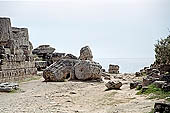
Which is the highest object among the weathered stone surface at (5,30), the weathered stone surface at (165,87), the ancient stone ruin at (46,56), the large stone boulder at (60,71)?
the weathered stone surface at (5,30)

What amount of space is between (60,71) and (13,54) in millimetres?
3477

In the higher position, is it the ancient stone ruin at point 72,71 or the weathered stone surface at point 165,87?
the ancient stone ruin at point 72,71

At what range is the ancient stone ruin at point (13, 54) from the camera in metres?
17.1

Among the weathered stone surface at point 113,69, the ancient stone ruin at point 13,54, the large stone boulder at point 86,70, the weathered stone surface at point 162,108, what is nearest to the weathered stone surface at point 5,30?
the ancient stone ruin at point 13,54

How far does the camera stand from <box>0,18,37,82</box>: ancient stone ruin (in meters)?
17.1

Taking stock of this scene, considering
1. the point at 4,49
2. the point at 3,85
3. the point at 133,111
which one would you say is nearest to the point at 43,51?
the point at 4,49

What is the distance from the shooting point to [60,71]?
18625mm

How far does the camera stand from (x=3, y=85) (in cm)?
1384

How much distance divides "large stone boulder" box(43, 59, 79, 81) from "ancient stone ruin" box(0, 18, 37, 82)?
1.95 metres

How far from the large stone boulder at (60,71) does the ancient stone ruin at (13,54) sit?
6.40 ft

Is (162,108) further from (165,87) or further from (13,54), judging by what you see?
(13,54)

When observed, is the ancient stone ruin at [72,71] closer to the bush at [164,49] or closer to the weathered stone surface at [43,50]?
the bush at [164,49]

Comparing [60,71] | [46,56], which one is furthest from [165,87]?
[46,56]

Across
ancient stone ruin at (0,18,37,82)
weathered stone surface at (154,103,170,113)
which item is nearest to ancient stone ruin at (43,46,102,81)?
ancient stone ruin at (0,18,37,82)
